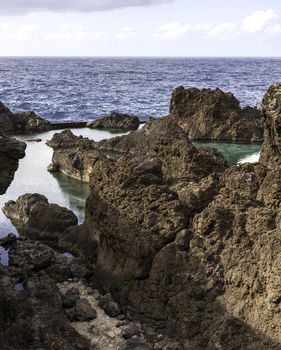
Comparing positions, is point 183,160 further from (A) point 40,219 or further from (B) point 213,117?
(B) point 213,117

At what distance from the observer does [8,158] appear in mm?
15031

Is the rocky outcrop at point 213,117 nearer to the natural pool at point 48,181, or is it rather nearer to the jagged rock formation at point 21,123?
the natural pool at point 48,181

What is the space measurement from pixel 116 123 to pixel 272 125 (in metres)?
31.9

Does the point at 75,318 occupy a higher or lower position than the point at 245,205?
lower

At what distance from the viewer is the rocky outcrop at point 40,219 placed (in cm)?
2006

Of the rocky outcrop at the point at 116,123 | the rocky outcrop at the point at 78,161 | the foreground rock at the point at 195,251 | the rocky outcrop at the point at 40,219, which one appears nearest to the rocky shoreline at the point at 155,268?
the foreground rock at the point at 195,251

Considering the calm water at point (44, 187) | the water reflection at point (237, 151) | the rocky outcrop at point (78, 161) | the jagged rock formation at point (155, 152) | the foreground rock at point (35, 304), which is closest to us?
the foreground rock at point (35, 304)

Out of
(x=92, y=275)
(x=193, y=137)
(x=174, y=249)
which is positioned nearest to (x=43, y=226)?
(x=92, y=275)

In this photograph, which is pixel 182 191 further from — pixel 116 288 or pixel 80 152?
pixel 80 152

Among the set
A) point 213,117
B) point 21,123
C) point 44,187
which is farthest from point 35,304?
point 21,123

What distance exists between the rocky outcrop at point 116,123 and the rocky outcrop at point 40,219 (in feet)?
92.2

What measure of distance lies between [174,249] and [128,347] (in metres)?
2.73

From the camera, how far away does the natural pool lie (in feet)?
81.5

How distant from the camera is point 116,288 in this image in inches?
569
